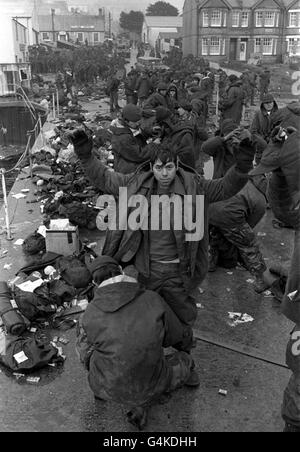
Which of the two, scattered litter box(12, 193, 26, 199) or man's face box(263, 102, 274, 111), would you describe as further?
scattered litter box(12, 193, 26, 199)

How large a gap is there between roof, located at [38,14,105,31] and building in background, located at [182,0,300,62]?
4901cm

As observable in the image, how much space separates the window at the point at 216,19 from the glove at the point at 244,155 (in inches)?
1847

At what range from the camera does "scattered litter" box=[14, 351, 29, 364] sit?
409 cm

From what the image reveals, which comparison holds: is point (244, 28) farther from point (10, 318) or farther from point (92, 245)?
point (10, 318)

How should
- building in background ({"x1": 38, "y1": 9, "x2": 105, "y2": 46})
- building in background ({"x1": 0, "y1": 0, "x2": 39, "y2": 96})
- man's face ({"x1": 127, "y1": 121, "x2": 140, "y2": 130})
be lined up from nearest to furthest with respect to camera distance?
man's face ({"x1": 127, "y1": 121, "x2": 140, "y2": 130}) < building in background ({"x1": 0, "y1": 0, "x2": 39, "y2": 96}) < building in background ({"x1": 38, "y1": 9, "x2": 105, "y2": 46})

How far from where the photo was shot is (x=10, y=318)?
4.68 meters

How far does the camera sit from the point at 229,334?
477cm

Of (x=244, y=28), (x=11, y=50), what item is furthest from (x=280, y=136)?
(x=244, y=28)

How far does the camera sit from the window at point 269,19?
4653 centimetres

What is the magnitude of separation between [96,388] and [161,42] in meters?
72.2

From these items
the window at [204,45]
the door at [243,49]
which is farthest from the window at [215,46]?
the door at [243,49]

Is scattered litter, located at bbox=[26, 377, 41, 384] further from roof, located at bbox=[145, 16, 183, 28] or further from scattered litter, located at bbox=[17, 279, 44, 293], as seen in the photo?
roof, located at bbox=[145, 16, 183, 28]

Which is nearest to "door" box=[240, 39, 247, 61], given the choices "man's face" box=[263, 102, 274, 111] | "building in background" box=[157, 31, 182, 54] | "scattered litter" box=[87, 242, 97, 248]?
"building in background" box=[157, 31, 182, 54]

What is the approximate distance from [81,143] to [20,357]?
1882 millimetres
